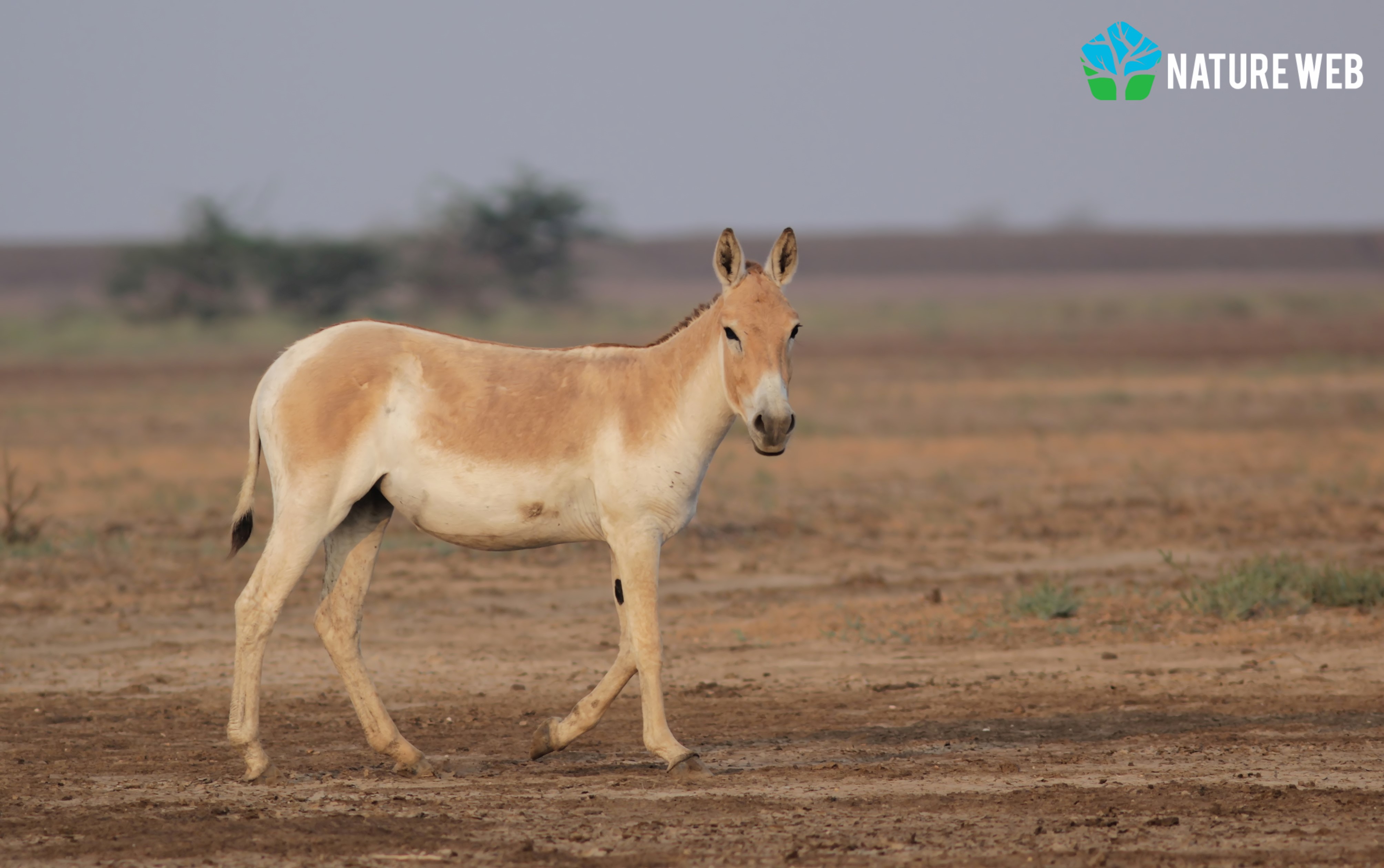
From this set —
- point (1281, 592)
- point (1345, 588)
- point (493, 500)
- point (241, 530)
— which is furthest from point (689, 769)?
point (1345, 588)

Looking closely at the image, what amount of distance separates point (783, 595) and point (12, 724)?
608cm

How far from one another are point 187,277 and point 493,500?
168 feet

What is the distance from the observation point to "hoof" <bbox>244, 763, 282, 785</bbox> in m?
6.60

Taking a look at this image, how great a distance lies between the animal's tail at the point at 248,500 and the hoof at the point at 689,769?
224cm

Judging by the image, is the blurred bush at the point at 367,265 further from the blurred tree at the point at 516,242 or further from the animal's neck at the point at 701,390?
the animal's neck at the point at 701,390

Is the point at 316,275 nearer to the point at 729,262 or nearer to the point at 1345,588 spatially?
the point at 1345,588

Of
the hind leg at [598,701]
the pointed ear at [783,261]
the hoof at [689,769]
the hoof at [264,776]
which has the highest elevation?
the pointed ear at [783,261]

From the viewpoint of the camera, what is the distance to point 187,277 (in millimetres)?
54656

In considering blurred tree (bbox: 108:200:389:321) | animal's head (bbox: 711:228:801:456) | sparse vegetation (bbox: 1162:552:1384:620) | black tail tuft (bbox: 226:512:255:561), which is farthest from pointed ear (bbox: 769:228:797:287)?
blurred tree (bbox: 108:200:389:321)

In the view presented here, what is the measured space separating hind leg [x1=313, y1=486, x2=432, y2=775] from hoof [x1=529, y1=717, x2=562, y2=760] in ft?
1.67

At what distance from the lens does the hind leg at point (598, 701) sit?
6848mm

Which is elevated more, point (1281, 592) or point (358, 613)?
point (358, 613)

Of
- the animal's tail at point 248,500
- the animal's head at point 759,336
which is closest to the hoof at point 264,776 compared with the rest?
the animal's tail at point 248,500

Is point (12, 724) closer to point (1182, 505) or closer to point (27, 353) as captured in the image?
point (1182, 505)
